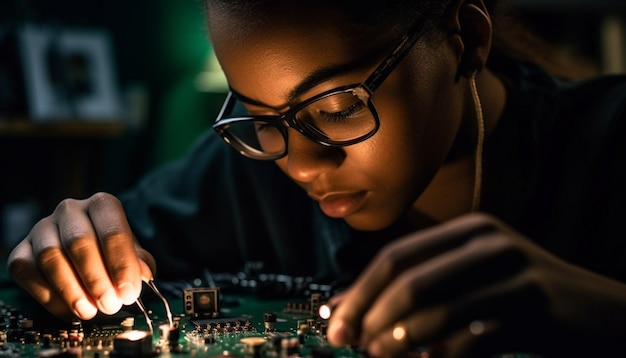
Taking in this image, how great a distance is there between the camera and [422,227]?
2.15m

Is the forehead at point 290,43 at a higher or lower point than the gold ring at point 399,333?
higher

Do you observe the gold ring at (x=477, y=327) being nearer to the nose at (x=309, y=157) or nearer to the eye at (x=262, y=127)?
the nose at (x=309, y=157)

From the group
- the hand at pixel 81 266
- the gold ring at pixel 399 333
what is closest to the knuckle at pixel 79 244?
the hand at pixel 81 266

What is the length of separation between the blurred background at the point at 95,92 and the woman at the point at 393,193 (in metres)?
2.12

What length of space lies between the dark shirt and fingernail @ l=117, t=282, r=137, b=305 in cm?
75

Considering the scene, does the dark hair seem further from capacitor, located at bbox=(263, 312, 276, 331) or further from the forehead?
capacitor, located at bbox=(263, 312, 276, 331)

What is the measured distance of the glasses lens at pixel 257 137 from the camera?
1.70m

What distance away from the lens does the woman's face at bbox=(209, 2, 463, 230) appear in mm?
1501

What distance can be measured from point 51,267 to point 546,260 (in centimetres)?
101

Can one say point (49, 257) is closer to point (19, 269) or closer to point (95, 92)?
point (19, 269)

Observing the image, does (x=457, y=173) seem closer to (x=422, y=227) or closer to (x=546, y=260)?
(x=422, y=227)

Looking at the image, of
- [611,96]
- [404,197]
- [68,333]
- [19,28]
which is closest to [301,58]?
[404,197]

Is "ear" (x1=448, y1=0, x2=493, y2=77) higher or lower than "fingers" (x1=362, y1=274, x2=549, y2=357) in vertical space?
higher

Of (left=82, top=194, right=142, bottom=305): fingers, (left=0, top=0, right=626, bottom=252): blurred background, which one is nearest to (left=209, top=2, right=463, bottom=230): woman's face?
(left=82, top=194, right=142, bottom=305): fingers
